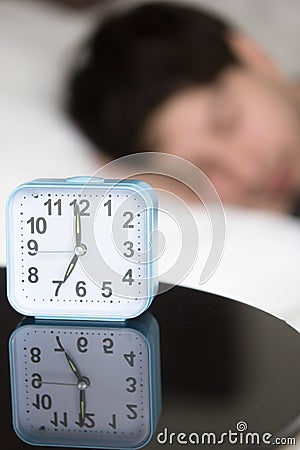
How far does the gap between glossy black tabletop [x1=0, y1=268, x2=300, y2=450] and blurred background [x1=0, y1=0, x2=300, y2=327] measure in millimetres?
136

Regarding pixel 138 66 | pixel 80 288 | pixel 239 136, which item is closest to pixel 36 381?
pixel 80 288

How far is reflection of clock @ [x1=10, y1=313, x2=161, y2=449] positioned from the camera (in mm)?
844

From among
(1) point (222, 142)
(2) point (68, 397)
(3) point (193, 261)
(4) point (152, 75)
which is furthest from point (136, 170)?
(2) point (68, 397)

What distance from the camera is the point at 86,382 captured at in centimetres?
92

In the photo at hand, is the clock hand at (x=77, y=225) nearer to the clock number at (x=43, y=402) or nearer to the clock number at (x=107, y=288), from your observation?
the clock number at (x=107, y=288)

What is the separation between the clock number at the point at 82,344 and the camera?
97 centimetres

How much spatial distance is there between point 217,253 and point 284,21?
3.74 ft

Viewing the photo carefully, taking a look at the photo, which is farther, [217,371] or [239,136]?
[239,136]

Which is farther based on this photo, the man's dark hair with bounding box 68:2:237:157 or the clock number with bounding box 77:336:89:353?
the man's dark hair with bounding box 68:2:237:157

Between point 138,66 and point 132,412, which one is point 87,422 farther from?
point 138,66

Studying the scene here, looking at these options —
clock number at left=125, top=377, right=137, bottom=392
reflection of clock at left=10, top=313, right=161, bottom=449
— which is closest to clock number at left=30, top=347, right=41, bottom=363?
reflection of clock at left=10, top=313, right=161, bottom=449

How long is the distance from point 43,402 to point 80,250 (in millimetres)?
210

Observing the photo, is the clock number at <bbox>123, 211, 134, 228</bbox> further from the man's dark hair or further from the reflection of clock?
the man's dark hair

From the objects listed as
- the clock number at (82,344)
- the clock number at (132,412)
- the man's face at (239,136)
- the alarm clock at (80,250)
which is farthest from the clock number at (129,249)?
the man's face at (239,136)
